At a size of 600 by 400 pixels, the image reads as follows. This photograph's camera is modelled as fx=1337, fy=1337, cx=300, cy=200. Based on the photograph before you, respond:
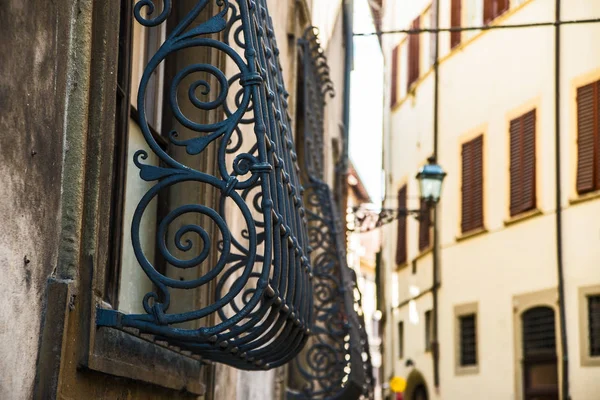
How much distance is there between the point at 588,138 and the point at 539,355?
3782mm

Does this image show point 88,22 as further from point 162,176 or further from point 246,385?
point 246,385

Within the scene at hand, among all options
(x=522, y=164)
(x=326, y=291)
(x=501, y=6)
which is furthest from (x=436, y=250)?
(x=326, y=291)

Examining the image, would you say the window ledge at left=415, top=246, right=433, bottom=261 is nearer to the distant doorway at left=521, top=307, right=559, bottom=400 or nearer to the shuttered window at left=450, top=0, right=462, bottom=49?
the shuttered window at left=450, top=0, right=462, bottom=49

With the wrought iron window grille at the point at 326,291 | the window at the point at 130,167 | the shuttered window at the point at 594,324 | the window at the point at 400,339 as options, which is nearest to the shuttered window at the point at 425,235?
the window at the point at 400,339

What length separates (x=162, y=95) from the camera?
520cm

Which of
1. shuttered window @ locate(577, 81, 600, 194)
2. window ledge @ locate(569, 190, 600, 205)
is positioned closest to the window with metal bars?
window ledge @ locate(569, 190, 600, 205)

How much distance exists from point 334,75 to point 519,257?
9.03 metres

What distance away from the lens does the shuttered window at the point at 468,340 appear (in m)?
24.3

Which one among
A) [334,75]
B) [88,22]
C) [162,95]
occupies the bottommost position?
[88,22]

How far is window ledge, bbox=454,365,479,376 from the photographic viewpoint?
23.9 meters

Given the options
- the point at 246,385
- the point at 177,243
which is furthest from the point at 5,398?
the point at 246,385

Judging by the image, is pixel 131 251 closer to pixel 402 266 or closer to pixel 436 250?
pixel 436 250

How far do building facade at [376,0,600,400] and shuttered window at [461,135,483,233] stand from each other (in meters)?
0.02

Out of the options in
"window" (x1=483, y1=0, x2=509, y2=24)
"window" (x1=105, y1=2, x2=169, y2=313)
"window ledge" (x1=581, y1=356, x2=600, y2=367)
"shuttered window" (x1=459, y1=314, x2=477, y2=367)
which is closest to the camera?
"window" (x1=105, y1=2, x2=169, y2=313)
